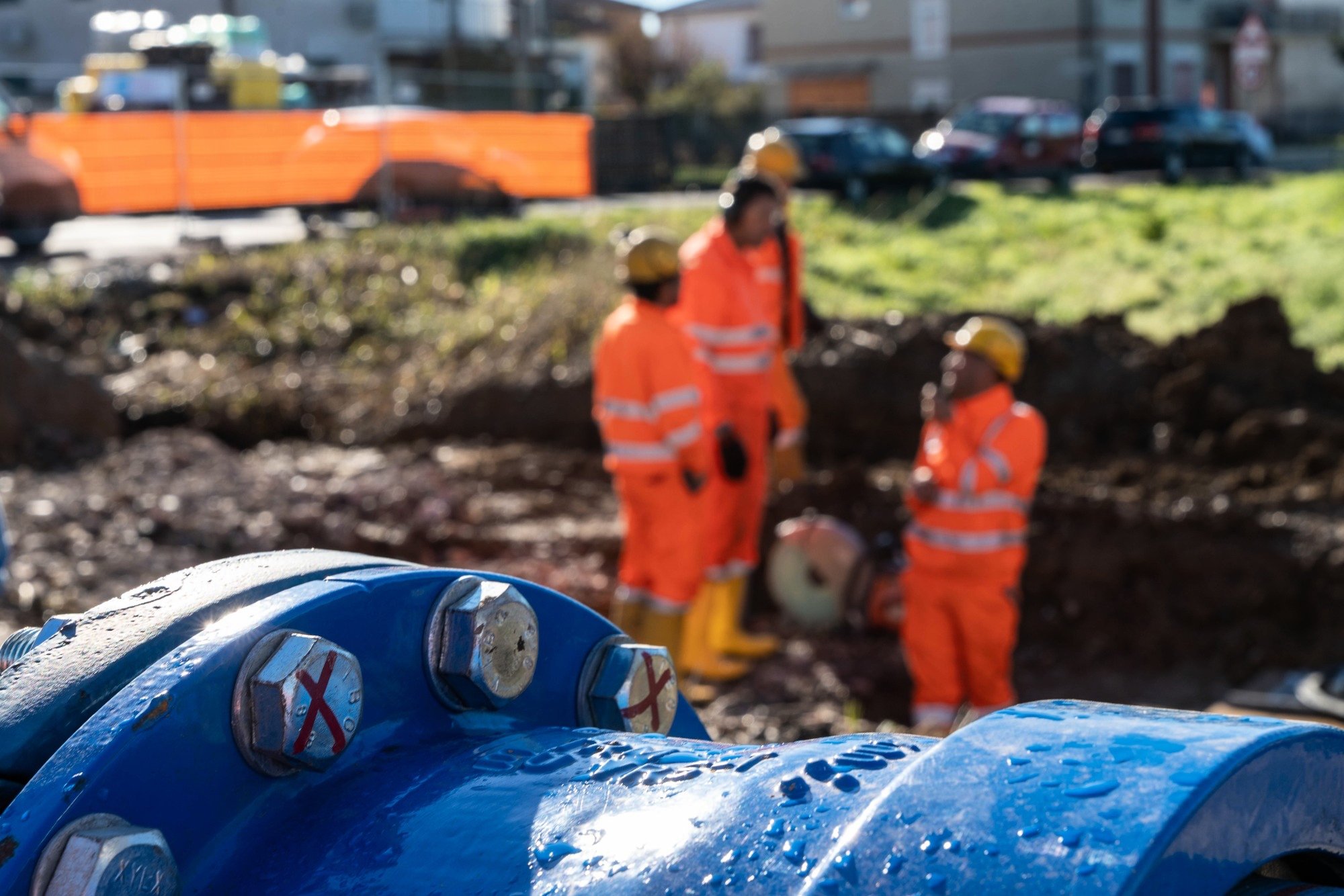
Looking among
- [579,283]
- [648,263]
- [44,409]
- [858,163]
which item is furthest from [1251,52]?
[648,263]

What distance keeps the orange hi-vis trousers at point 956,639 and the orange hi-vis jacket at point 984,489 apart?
0.19 ft

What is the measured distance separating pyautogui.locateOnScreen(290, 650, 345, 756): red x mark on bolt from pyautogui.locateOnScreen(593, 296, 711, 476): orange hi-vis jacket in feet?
14.0

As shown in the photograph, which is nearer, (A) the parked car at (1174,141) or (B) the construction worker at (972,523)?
(B) the construction worker at (972,523)

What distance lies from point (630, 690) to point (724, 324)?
16.7 ft

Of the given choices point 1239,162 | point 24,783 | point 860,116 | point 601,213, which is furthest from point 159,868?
point 860,116

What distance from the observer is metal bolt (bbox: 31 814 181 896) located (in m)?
0.87

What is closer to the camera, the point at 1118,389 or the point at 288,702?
the point at 288,702

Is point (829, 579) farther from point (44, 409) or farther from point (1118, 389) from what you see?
point (44, 409)

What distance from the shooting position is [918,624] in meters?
5.36

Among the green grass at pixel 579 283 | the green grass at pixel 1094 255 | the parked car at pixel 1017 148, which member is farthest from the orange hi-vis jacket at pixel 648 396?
the parked car at pixel 1017 148

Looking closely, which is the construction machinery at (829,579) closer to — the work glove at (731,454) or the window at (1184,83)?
the work glove at (731,454)

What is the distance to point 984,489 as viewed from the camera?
5.14m

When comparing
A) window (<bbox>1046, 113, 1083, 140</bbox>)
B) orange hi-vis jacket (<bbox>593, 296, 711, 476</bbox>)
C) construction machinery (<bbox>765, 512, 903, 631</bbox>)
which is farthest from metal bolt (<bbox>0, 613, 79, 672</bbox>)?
window (<bbox>1046, 113, 1083, 140</bbox>)

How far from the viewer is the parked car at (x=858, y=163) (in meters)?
24.4
